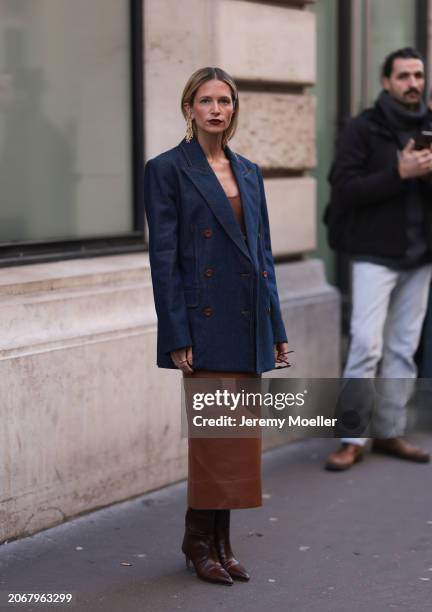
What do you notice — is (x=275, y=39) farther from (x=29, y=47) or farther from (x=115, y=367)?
(x=115, y=367)

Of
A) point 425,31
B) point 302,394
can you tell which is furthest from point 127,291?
point 425,31

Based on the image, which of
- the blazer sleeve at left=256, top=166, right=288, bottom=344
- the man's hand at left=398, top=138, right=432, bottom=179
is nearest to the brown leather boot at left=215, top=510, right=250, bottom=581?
the blazer sleeve at left=256, top=166, right=288, bottom=344

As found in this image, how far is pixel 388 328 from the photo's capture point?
7.24m

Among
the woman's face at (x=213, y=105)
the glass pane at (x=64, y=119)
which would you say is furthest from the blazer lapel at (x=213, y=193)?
the glass pane at (x=64, y=119)

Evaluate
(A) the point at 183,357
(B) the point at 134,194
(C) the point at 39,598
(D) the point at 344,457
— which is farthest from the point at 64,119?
(C) the point at 39,598

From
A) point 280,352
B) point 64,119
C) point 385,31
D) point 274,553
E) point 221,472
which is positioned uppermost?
point 385,31

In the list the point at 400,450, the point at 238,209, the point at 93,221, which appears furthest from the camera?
the point at 400,450

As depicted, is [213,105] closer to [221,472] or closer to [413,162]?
[221,472]

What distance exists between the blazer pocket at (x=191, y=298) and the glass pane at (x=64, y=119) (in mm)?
1466

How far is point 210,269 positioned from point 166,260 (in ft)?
0.55

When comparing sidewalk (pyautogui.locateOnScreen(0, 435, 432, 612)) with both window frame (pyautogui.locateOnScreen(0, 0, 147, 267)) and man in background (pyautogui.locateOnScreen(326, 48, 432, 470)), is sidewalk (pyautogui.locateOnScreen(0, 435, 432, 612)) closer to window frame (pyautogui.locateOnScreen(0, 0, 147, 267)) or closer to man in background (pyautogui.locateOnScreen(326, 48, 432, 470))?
man in background (pyautogui.locateOnScreen(326, 48, 432, 470))

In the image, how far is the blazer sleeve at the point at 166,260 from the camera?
4.79 metres

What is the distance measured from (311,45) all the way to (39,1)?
218cm

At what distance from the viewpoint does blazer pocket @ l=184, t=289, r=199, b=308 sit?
484 centimetres
